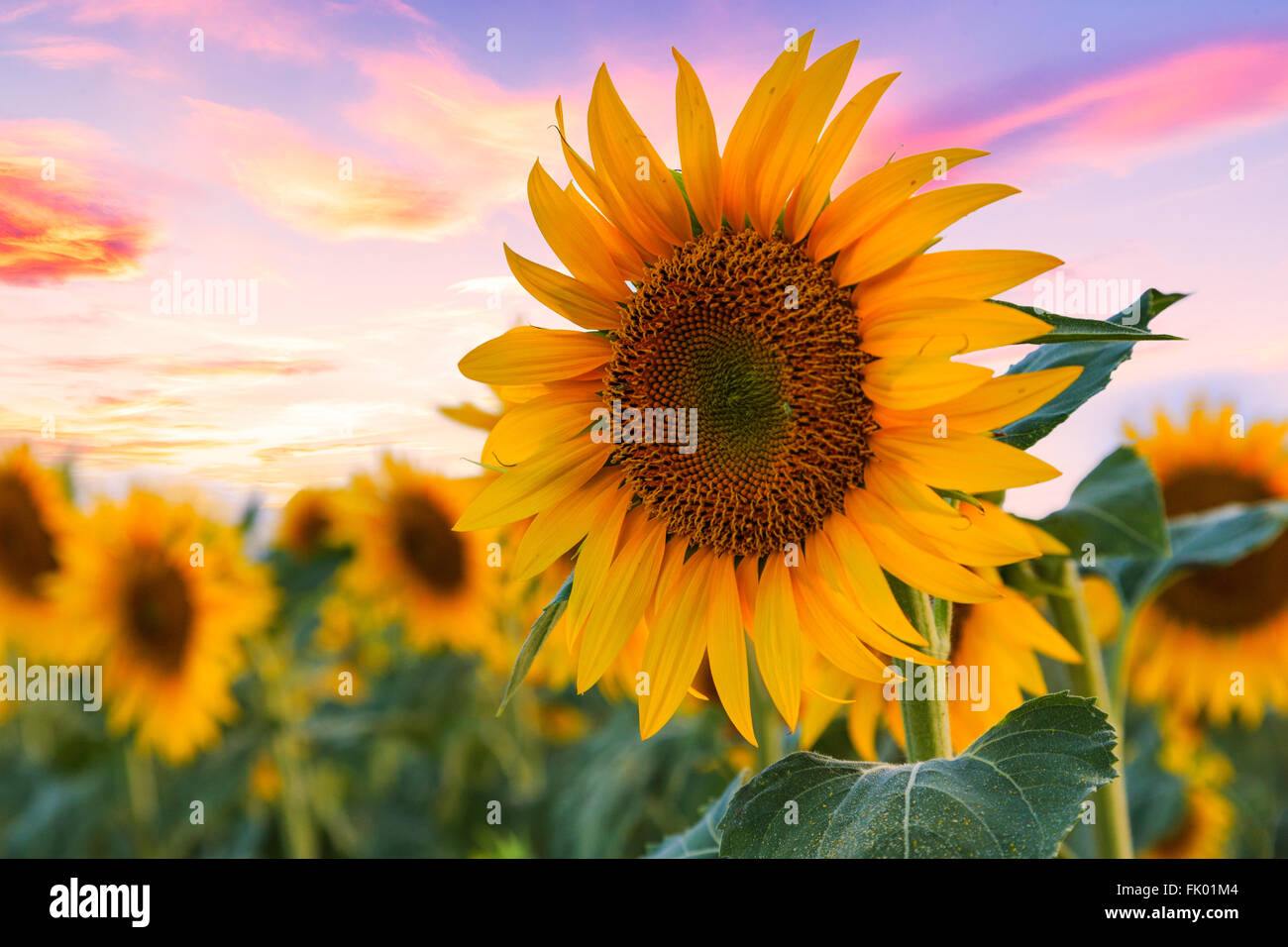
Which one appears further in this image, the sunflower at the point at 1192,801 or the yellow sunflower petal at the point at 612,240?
the sunflower at the point at 1192,801

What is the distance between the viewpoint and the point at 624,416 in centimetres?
116

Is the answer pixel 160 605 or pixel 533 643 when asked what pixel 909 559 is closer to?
pixel 533 643

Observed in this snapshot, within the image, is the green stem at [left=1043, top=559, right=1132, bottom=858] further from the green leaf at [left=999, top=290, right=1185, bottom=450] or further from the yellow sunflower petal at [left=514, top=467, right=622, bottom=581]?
the yellow sunflower petal at [left=514, top=467, right=622, bottom=581]

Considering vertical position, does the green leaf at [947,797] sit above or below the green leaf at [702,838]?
above

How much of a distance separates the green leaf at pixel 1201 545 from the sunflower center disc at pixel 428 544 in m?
2.49

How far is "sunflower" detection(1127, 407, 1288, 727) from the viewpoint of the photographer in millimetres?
2852

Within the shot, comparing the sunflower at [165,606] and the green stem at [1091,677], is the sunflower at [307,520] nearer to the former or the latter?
the sunflower at [165,606]

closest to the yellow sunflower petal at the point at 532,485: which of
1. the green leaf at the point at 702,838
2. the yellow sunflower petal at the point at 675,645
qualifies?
the yellow sunflower petal at the point at 675,645

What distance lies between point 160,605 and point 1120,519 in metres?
3.17

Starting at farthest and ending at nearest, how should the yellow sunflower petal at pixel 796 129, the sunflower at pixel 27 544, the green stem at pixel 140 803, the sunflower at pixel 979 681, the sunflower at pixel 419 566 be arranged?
the sunflower at pixel 27 544 → the sunflower at pixel 419 566 → the green stem at pixel 140 803 → the sunflower at pixel 979 681 → the yellow sunflower petal at pixel 796 129

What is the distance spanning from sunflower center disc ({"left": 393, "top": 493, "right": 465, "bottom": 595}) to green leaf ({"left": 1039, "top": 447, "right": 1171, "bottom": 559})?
278 cm

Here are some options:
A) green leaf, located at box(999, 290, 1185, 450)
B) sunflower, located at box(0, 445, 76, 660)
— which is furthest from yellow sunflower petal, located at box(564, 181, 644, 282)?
sunflower, located at box(0, 445, 76, 660)

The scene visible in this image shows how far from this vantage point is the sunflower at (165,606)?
3.37 meters
